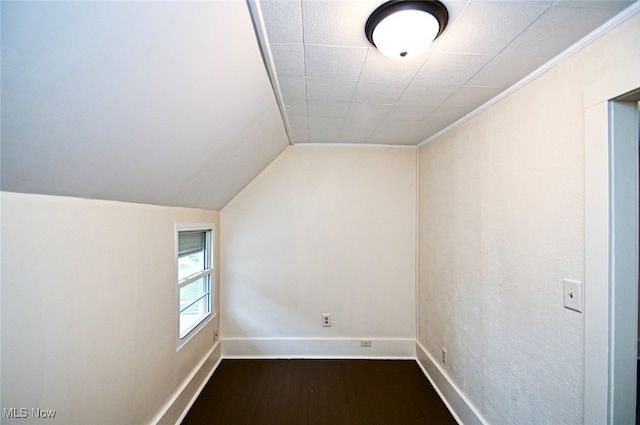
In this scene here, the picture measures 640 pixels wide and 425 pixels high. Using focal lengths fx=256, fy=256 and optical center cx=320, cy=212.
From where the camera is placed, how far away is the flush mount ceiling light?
3.26ft

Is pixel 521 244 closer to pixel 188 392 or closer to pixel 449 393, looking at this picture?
pixel 449 393

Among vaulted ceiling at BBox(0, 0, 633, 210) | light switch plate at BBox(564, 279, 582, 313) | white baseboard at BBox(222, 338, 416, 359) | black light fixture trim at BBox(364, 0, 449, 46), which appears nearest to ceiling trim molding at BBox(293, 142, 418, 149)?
vaulted ceiling at BBox(0, 0, 633, 210)

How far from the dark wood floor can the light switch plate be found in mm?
1510

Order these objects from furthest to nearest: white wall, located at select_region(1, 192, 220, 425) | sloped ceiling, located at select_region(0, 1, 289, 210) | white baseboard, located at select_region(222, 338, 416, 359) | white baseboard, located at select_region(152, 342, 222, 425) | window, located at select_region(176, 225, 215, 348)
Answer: white baseboard, located at select_region(222, 338, 416, 359) → window, located at select_region(176, 225, 215, 348) → white baseboard, located at select_region(152, 342, 222, 425) → white wall, located at select_region(1, 192, 220, 425) → sloped ceiling, located at select_region(0, 1, 289, 210)

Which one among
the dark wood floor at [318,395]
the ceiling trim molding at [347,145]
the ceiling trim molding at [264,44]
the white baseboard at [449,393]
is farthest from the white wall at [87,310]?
the white baseboard at [449,393]

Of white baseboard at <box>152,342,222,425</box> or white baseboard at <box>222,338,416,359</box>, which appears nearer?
white baseboard at <box>152,342,222,425</box>

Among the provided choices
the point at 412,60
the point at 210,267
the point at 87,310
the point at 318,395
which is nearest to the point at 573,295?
the point at 412,60

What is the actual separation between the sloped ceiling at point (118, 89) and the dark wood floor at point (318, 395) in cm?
189

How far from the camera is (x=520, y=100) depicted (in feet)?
5.07

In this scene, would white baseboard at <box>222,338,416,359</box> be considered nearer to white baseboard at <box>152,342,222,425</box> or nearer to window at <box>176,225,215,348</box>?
white baseboard at <box>152,342,222,425</box>

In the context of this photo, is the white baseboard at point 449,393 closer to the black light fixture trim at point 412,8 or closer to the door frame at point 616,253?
the door frame at point 616,253

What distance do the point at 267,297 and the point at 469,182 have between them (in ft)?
7.83

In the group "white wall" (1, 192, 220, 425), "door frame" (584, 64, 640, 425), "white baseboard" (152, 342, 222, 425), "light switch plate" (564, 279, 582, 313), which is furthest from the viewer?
"white baseboard" (152, 342, 222, 425)

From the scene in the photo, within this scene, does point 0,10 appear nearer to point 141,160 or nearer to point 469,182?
point 141,160
